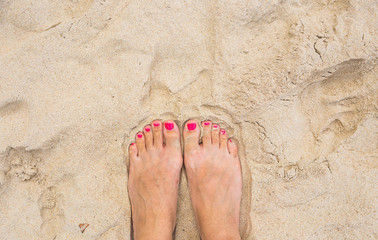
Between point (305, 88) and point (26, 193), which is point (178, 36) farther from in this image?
point (26, 193)

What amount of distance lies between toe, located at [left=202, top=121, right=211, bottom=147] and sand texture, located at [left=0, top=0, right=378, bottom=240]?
0.21 ft

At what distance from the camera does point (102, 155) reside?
4.45 feet

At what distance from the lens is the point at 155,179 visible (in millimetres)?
1532

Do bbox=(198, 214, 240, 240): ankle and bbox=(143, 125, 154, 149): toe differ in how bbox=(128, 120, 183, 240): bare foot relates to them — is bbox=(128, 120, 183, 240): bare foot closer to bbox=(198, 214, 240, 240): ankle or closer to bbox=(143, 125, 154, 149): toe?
bbox=(143, 125, 154, 149): toe

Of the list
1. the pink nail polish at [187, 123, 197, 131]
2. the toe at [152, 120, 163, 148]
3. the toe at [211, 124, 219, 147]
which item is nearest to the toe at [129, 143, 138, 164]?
the toe at [152, 120, 163, 148]

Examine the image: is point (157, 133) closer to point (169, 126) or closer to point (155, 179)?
point (169, 126)

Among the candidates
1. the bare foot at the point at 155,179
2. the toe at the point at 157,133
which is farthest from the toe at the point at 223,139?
the toe at the point at 157,133

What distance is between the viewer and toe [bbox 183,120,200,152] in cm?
141

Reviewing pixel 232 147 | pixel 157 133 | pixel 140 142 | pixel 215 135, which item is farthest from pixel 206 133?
pixel 140 142

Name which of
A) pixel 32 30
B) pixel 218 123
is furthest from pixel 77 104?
pixel 218 123

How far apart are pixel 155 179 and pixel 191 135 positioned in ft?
1.19

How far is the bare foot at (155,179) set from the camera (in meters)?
1.43

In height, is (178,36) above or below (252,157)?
above

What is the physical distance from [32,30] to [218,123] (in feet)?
3.66
